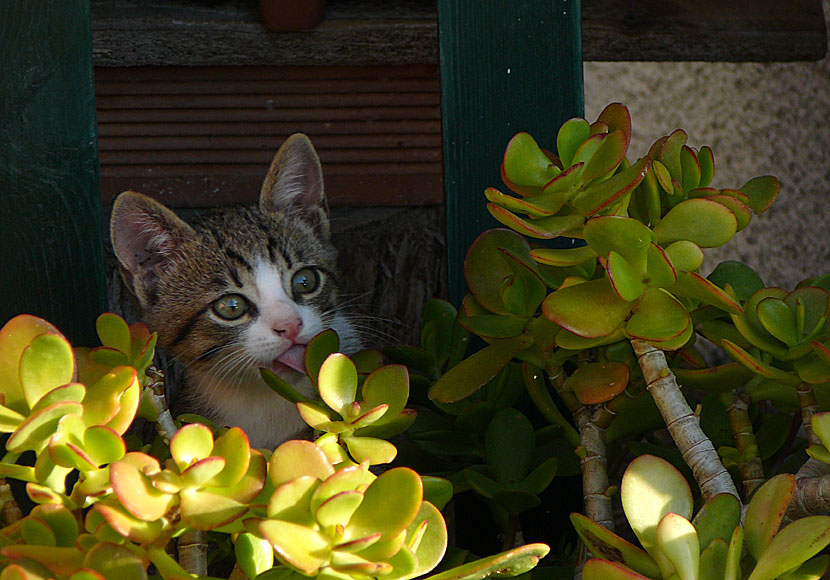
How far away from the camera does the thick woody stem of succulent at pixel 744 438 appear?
62 cm

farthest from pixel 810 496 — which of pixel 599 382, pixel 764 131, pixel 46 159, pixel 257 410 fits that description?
pixel 764 131

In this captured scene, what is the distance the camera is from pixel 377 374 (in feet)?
1.81

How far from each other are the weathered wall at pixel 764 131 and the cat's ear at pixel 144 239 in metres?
0.87

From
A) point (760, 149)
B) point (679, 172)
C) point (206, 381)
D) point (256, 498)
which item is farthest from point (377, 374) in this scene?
point (760, 149)

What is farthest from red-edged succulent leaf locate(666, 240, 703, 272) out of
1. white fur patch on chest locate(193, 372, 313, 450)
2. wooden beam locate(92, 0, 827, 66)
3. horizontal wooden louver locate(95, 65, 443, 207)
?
horizontal wooden louver locate(95, 65, 443, 207)

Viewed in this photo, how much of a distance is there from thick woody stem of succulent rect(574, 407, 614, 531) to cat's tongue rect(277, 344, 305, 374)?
56cm

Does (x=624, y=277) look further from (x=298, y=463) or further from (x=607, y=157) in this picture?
(x=298, y=463)

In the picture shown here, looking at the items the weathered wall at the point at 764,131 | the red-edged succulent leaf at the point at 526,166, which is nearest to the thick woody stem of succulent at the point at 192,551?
the red-edged succulent leaf at the point at 526,166

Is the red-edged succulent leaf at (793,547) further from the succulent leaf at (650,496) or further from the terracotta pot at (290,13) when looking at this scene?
the terracotta pot at (290,13)

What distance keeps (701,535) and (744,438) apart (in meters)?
0.17

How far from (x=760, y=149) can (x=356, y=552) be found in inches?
59.4

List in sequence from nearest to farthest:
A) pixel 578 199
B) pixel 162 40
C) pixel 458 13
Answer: pixel 578 199, pixel 458 13, pixel 162 40

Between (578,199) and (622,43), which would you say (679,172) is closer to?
(578,199)

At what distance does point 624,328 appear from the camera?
21.6 inches
